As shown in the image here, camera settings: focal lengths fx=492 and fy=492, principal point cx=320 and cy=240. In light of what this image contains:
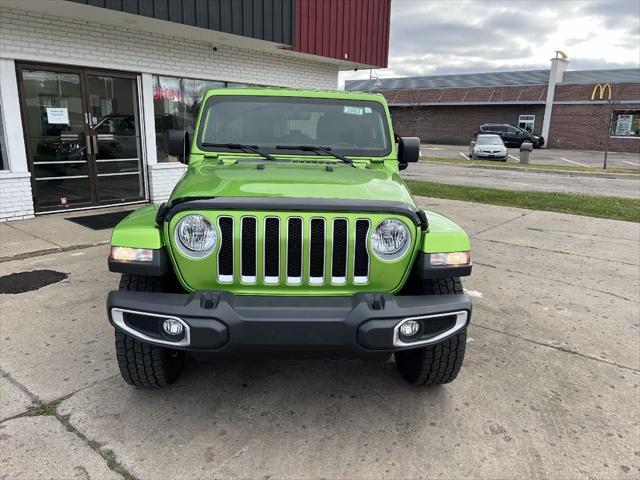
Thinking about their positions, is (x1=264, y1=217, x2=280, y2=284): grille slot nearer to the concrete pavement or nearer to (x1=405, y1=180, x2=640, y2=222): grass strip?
(x1=405, y1=180, x2=640, y2=222): grass strip

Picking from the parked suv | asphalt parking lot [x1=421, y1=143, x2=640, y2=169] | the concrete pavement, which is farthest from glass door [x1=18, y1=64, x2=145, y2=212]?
the parked suv

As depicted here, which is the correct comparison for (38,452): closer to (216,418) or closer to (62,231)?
A: (216,418)

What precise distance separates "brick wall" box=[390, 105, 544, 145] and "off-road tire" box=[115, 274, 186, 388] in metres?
40.8

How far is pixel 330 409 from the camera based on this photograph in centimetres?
291

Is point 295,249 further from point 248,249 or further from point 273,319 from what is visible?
point 273,319

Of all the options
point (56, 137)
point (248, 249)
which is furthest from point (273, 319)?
point (56, 137)

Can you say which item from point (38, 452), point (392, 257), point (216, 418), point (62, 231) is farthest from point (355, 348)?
point (62, 231)

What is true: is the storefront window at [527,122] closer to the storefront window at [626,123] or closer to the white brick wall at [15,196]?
the storefront window at [626,123]

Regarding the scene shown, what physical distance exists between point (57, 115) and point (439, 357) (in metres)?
7.68

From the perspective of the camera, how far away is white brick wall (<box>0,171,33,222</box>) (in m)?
7.54

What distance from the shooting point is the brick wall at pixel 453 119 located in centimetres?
3984

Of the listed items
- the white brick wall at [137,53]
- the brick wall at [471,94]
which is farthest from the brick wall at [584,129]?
the white brick wall at [137,53]

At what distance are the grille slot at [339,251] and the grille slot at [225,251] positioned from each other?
52 centimetres

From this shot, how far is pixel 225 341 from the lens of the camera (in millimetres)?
2340
